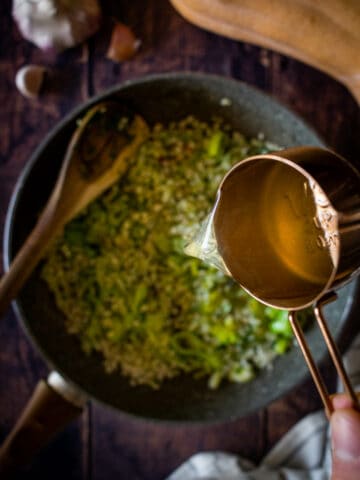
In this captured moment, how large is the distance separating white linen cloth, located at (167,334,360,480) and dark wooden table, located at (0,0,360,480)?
0.09 feet

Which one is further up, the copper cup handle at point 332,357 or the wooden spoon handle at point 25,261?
the copper cup handle at point 332,357

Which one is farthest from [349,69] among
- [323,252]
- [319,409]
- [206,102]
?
[319,409]

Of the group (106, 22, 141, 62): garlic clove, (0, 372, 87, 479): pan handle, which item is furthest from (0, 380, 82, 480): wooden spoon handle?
(106, 22, 141, 62): garlic clove

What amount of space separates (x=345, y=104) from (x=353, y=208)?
60 centimetres

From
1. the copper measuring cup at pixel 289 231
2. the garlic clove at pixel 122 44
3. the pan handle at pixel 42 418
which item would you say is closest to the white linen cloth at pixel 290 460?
the pan handle at pixel 42 418

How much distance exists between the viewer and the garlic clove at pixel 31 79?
1.31 m

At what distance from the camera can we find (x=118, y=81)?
4.40 feet

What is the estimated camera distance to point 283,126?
1229 mm

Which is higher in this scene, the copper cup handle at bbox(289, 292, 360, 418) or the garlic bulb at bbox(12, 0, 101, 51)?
the garlic bulb at bbox(12, 0, 101, 51)

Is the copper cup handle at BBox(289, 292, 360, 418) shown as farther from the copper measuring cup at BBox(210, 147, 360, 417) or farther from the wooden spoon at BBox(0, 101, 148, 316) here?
the wooden spoon at BBox(0, 101, 148, 316)

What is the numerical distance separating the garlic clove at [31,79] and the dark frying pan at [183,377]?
0.58 feet

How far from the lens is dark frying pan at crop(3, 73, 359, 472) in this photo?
1.19 metres

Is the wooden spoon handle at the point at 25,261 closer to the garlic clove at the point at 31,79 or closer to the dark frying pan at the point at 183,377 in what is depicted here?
the dark frying pan at the point at 183,377

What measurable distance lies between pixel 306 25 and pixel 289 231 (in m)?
0.52
